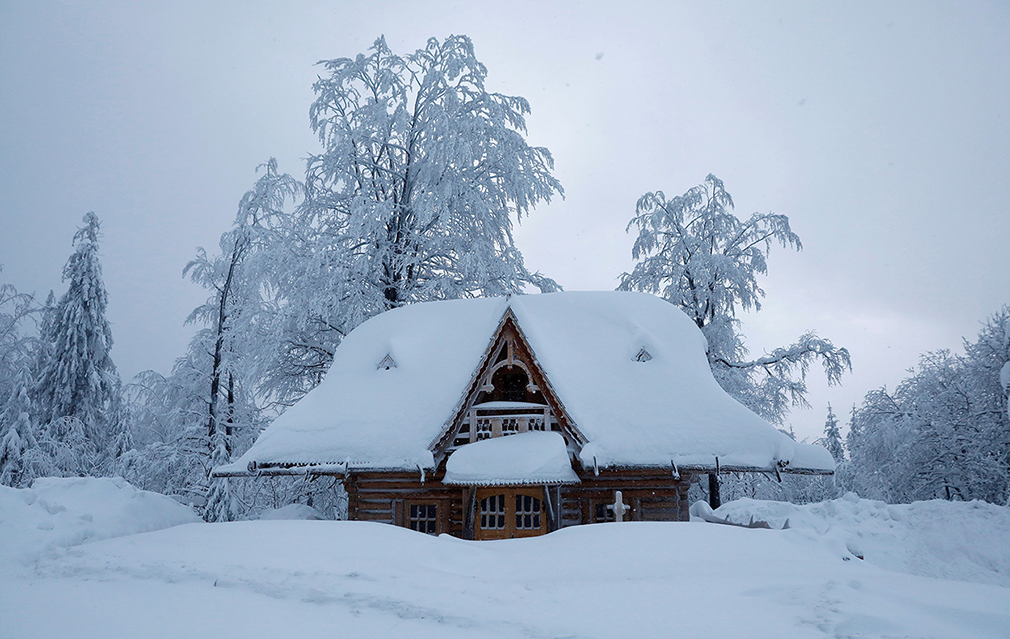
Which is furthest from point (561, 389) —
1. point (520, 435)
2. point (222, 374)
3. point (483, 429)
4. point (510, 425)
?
point (222, 374)

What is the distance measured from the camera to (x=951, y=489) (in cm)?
2444

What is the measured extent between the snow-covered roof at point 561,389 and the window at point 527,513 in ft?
6.90

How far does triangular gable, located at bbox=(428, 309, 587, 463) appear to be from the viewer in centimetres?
1377

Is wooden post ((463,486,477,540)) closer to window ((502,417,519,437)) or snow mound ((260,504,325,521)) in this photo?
window ((502,417,519,437))

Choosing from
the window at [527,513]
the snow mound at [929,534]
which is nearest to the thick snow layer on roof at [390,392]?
the window at [527,513]

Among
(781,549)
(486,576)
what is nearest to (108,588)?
(486,576)

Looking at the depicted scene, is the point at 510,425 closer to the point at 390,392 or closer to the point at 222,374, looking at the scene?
the point at 390,392

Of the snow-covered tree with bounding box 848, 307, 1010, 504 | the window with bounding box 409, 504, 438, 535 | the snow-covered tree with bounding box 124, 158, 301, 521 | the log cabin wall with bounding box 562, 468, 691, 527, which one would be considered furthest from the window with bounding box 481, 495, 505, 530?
the snow-covered tree with bounding box 848, 307, 1010, 504

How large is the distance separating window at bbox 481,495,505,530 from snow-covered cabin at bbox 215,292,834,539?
0.04m

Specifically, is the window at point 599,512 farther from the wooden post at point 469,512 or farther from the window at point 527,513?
the wooden post at point 469,512

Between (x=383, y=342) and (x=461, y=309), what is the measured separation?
8.77 ft

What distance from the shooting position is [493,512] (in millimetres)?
13844

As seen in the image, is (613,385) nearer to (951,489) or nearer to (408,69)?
(408,69)

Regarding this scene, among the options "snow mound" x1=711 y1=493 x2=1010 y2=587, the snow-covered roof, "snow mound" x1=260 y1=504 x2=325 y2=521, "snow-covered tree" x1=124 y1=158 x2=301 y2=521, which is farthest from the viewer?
"snow-covered tree" x1=124 y1=158 x2=301 y2=521
